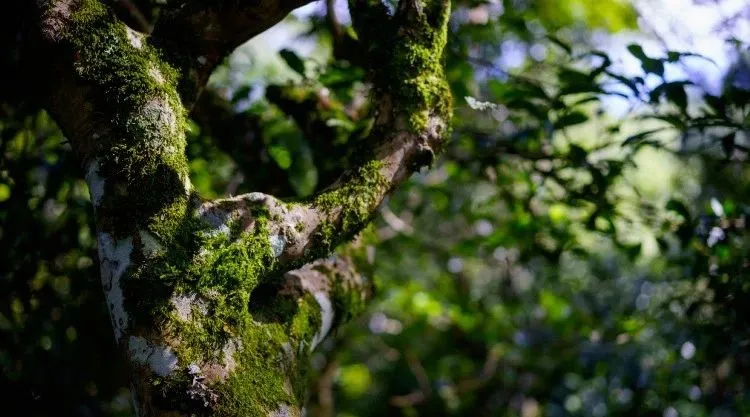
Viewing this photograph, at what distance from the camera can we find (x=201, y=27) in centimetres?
160

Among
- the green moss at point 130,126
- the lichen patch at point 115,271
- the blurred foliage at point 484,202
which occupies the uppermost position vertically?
the green moss at point 130,126

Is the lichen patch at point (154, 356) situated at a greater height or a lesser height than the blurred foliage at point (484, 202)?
greater

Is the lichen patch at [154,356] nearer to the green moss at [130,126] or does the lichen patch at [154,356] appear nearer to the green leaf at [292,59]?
the green moss at [130,126]

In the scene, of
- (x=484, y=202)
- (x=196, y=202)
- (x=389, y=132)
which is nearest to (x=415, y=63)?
(x=389, y=132)

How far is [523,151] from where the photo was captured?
2.76 metres

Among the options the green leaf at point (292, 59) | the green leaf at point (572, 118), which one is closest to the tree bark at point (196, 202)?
the green leaf at point (292, 59)

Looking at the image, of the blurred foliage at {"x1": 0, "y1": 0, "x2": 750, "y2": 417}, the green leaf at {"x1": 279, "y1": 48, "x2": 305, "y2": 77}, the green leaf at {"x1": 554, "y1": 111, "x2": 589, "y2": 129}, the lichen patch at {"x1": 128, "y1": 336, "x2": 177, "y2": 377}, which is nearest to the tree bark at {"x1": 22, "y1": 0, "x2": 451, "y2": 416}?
the lichen patch at {"x1": 128, "y1": 336, "x2": 177, "y2": 377}

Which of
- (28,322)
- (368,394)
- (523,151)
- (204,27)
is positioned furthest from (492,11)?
(368,394)

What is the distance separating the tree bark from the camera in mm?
1272

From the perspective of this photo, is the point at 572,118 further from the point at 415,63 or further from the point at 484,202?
the point at 484,202

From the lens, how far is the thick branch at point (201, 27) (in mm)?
1580

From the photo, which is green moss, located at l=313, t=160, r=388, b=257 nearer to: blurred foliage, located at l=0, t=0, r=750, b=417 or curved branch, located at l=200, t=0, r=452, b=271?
curved branch, located at l=200, t=0, r=452, b=271

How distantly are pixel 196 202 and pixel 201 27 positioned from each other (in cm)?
51

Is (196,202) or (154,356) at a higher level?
(196,202)
